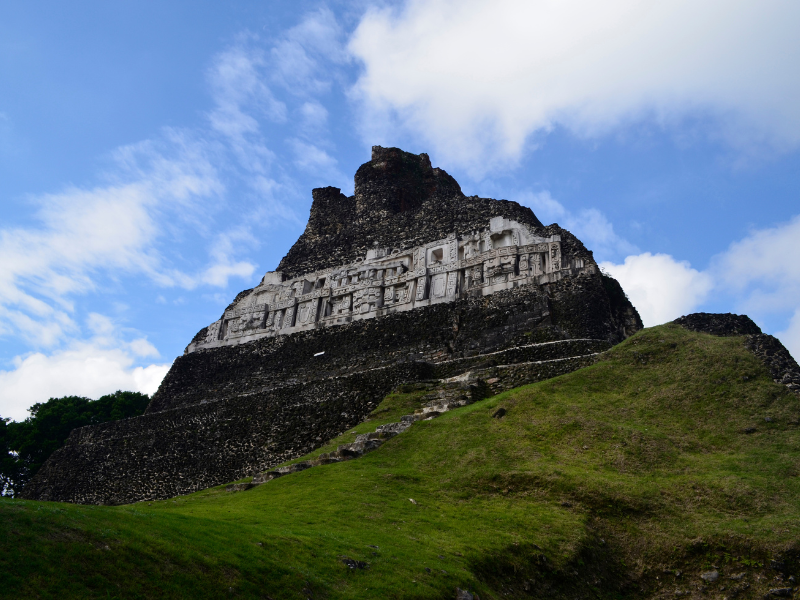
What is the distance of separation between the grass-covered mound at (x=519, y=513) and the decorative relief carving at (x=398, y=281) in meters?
8.83

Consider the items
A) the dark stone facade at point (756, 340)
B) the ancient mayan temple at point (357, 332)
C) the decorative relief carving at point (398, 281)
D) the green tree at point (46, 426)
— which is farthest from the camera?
the green tree at point (46, 426)

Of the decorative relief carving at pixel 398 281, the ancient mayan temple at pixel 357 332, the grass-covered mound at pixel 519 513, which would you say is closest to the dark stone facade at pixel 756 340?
the grass-covered mound at pixel 519 513

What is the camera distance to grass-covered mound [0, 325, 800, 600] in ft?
25.0

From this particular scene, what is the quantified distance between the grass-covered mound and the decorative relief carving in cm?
883

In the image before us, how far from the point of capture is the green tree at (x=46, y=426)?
33.5 m

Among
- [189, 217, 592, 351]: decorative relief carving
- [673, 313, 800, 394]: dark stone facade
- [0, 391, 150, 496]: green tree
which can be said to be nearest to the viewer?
[673, 313, 800, 394]: dark stone facade

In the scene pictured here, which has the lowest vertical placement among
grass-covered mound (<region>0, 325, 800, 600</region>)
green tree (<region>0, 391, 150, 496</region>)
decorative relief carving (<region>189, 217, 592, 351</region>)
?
grass-covered mound (<region>0, 325, 800, 600</region>)

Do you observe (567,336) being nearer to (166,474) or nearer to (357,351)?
(357,351)

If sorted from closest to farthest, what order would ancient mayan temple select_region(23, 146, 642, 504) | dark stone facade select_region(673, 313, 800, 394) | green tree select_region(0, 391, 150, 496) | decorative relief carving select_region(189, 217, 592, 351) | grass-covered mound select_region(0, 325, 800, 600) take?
grass-covered mound select_region(0, 325, 800, 600)
dark stone facade select_region(673, 313, 800, 394)
ancient mayan temple select_region(23, 146, 642, 504)
decorative relief carving select_region(189, 217, 592, 351)
green tree select_region(0, 391, 150, 496)

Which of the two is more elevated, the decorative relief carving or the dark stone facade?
the decorative relief carving

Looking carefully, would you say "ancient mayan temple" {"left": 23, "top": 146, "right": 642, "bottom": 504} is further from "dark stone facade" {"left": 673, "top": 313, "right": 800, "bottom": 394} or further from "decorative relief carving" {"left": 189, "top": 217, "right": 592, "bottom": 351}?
"dark stone facade" {"left": 673, "top": 313, "right": 800, "bottom": 394}

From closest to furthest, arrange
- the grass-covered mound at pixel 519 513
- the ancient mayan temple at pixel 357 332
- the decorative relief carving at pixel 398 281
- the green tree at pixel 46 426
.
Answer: the grass-covered mound at pixel 519 513
the ancient mayan temple at pixel 357 332
the decorative relief carving at pixel 398 281
the green tree at pixel 46 426

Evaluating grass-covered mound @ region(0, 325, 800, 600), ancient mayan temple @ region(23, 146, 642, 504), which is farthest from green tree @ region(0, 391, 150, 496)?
grass-covered mound @ region(0, 325, 800, 600)

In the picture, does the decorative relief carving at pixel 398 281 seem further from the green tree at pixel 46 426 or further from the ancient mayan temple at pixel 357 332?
the green tree at pixel 46 426
